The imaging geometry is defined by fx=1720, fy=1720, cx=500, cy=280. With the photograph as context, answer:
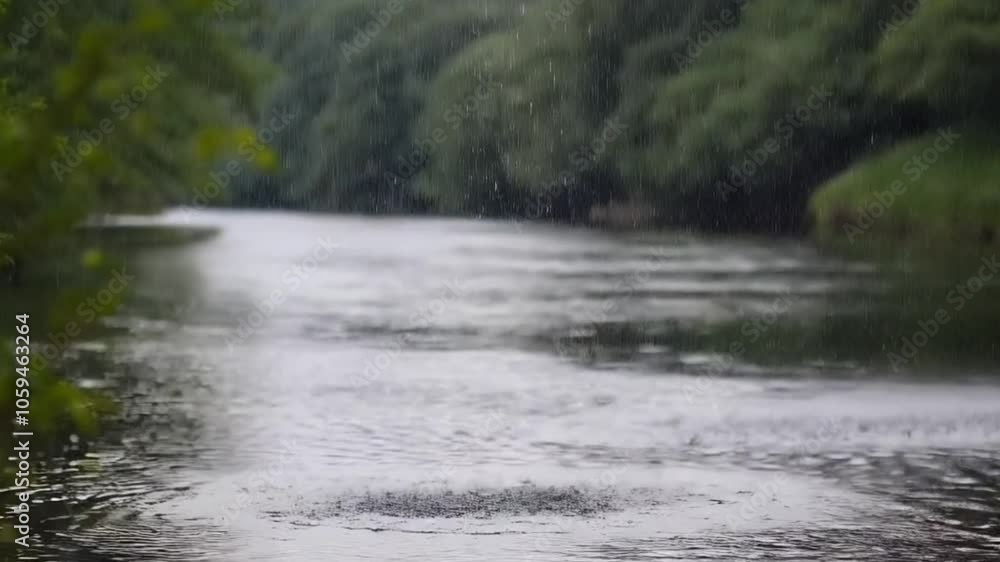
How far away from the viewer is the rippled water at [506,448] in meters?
9.30

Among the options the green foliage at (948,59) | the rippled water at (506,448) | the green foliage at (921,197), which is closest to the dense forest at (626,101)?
the green foliage at (948,59)

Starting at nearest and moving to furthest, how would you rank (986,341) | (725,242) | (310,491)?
(310,491)
(986,341)
(725,242)

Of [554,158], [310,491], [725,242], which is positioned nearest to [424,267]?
[725,242]

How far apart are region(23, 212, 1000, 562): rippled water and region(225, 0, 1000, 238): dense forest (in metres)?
18.3

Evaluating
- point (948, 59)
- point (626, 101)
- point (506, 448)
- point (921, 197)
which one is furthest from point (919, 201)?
point (506, 448)

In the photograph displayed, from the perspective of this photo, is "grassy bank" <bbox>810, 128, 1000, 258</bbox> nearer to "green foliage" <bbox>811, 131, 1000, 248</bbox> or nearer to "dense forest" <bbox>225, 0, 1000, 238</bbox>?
"green foliage" <bbox>811, 131, 1000, 248</bbox>

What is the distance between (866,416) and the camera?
14.2 m

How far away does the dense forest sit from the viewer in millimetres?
51344

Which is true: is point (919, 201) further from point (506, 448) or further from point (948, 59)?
point (506, 448)

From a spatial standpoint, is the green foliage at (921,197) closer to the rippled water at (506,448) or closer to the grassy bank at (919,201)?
the grassy bank at (919,201)

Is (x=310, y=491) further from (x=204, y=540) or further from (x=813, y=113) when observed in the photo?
(x=813, y=113)

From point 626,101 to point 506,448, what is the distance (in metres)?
52.1

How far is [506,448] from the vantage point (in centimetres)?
1244

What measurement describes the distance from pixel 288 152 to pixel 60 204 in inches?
3790
